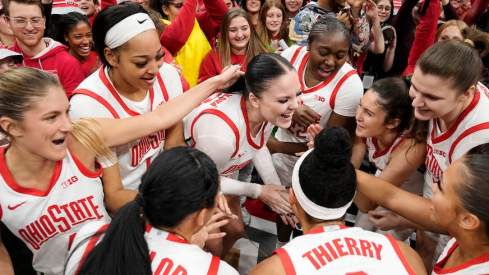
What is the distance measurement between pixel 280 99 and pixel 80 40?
2027 mm

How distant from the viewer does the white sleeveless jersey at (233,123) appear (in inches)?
86.5

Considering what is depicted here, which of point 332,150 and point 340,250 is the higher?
point 332,150

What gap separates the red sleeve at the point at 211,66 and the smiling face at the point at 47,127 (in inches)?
77.1

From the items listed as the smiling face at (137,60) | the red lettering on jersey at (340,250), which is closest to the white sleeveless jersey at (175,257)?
the red lettering on jersey at (340,250)

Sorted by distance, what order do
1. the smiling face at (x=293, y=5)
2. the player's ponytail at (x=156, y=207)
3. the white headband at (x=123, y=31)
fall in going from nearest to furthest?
1. the player's ponytail at (x=156, y=207)
2. the white headband at (x=123, y=31)
3. the smiling face at (x=293, y=5)

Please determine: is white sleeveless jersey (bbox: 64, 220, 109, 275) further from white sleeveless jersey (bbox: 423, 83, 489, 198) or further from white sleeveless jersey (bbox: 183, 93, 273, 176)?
white sleeveless jersey (bbox: 423, 83, 489, 198)

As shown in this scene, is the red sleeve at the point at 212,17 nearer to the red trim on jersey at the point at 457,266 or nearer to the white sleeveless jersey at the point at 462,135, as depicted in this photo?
the white sleeveless jersey at the point at 462,135

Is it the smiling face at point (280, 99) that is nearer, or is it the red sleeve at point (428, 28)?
the smiling face at point (280, 99)

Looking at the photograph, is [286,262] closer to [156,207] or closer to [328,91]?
[156,207]

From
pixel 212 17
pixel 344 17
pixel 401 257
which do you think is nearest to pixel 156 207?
pixel 401 257

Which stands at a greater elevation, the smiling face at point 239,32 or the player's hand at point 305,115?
the smiling face at point 239,32

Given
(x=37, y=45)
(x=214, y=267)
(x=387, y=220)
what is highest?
(x=37, y=45)

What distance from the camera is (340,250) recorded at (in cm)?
133

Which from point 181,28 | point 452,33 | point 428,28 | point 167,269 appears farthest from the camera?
point 428,28
